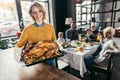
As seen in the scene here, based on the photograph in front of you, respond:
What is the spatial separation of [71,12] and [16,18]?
2.26 meters

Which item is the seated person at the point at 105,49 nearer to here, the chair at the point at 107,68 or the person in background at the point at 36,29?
the chair at the point at 107,68

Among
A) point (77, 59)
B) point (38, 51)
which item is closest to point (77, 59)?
point (77, 59)

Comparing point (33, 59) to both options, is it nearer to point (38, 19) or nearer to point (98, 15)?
point (38, 19)

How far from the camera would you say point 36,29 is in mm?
→ 865

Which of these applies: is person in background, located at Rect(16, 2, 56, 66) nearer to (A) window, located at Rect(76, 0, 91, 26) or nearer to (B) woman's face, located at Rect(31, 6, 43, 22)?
(B) woman's face, located at Rect(31, 6, 43, 22)

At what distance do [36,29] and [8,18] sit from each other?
3.16 meters

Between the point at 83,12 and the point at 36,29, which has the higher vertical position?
the point at 83,12

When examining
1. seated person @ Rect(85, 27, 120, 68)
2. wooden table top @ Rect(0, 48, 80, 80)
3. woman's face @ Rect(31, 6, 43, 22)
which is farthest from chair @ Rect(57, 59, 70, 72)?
woman's face @ Rect(31, 6, 43, 22)

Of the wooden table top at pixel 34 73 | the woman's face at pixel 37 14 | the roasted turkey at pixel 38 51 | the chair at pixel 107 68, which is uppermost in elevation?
the woman's face at pixel 37 14

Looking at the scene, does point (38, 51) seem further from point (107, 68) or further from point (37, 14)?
point (107, 68)

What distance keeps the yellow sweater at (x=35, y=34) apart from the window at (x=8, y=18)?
119 inches

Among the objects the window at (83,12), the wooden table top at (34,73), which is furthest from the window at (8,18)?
the wooden table top at (34,73)

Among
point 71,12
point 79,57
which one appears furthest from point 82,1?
point 79,57

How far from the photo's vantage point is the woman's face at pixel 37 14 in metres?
0.81
